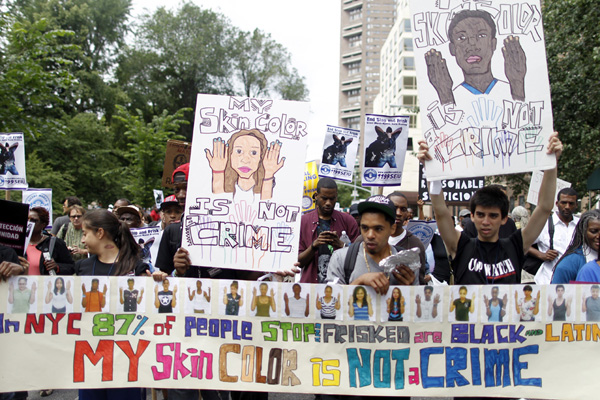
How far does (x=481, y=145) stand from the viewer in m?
3.56

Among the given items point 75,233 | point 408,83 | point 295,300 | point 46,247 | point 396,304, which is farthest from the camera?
point 408,83

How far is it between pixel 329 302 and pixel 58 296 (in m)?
1.81

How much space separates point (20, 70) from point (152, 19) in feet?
101

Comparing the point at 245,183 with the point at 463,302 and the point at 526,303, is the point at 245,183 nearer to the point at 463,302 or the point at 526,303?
the point at 463,302

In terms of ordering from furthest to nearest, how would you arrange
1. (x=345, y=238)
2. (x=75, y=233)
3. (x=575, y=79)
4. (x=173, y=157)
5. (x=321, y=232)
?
1. (x=575, y=79)
2. (x=75, y=233)
3. (x=173, y=157)
4. (x=345, y=238)
5. (x=321, y=232)

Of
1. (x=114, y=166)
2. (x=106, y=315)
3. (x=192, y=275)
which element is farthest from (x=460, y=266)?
(x=114, y=166)

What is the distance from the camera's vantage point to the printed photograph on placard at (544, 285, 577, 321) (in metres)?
3.42

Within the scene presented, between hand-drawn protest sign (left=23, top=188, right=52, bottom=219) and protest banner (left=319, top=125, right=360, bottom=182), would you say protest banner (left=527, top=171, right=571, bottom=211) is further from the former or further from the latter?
hand-drawn protest sign (left=23, top=188, right=52, bottom=219)

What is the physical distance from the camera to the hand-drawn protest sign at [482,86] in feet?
11.6

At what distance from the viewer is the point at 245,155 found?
12.5 ft

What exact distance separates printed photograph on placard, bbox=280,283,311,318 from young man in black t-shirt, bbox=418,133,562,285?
98cm

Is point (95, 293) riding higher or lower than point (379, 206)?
lower

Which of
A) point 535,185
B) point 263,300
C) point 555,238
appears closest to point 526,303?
point 263,300

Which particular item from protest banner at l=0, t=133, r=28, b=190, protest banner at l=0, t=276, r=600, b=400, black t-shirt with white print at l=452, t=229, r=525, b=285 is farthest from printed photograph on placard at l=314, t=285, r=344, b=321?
protest banner at l=0, t=133, r=28, b=190
